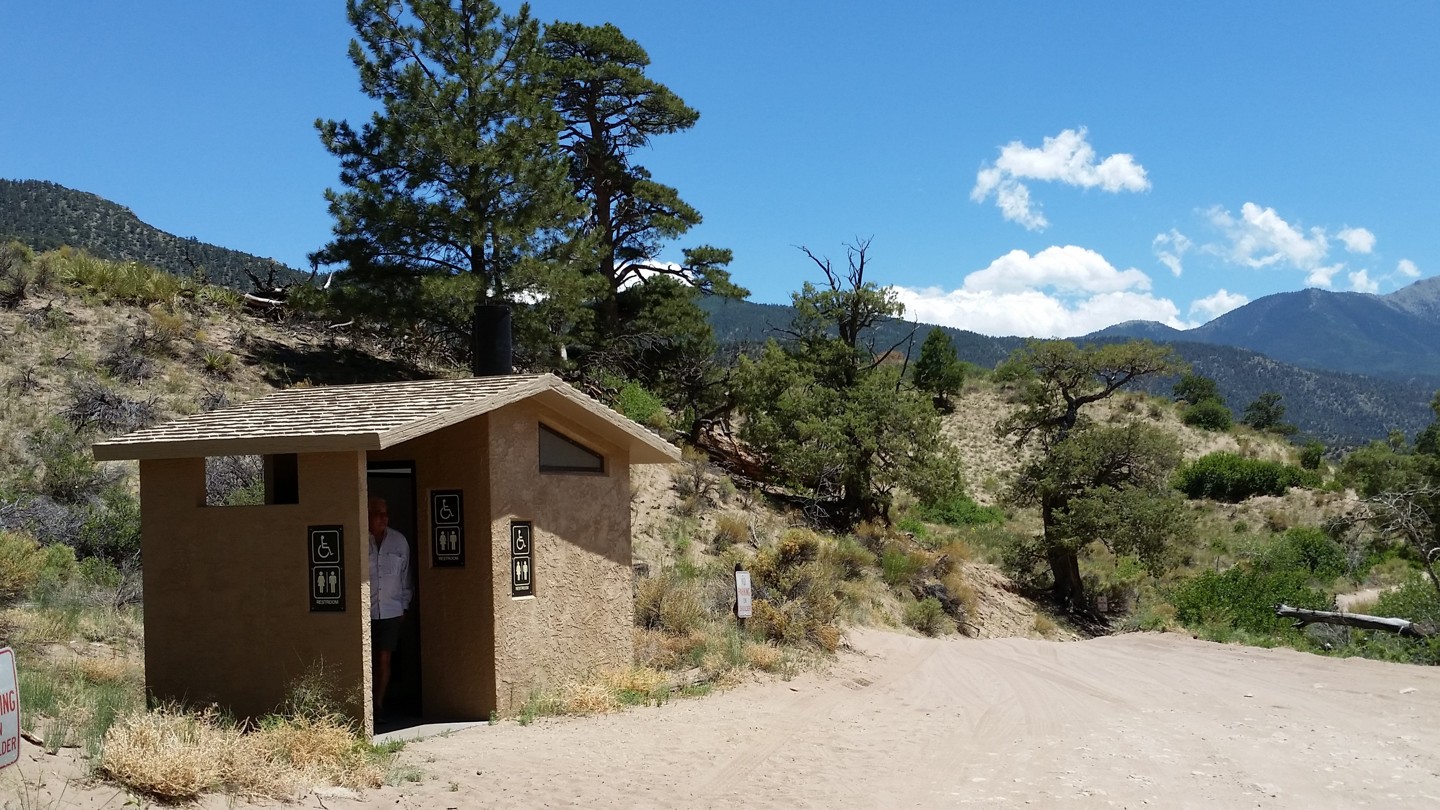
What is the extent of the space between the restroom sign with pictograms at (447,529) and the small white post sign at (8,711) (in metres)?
5.62

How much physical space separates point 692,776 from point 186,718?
3751 mm

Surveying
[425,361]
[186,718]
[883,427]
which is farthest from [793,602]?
[425,361]

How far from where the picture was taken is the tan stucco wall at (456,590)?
1028 centimetres

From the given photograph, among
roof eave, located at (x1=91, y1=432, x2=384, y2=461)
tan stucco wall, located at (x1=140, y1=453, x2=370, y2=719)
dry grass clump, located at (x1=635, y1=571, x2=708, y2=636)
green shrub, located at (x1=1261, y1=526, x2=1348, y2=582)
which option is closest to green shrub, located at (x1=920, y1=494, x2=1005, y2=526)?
green shrub, located at (x1=1261, y1=526, x2=1348, y2=582)

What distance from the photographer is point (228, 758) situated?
273 inches

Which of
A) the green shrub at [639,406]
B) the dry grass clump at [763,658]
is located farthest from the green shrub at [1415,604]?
the green shrub at [639,406]

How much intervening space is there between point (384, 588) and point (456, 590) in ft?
2.23

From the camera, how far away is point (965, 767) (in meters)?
9.37

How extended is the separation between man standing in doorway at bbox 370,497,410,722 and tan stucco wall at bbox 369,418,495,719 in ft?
1.15

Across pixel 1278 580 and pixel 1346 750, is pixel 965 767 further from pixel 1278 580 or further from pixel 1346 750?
pixel 1278 580

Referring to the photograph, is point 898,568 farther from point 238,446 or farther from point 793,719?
point 238,446

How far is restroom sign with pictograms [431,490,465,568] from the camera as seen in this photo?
34.2ft

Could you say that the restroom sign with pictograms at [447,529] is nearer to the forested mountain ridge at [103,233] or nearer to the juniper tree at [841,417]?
the juniper tree at [841,417]

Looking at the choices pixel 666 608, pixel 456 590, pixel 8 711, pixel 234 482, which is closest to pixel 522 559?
pixel 456 590
